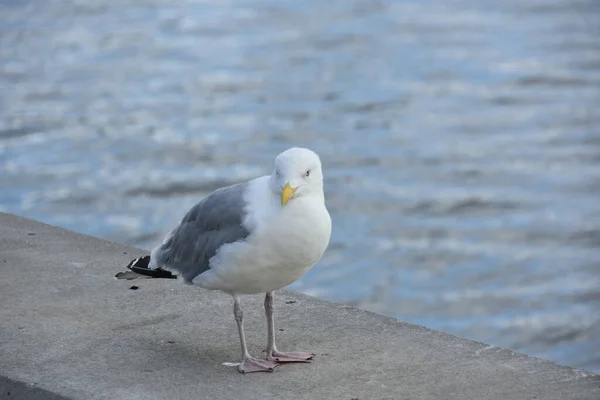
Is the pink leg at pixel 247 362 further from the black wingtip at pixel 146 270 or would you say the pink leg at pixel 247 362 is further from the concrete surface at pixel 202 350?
the black wingtip at pixel 146 270

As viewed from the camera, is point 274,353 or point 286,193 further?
point 274,353

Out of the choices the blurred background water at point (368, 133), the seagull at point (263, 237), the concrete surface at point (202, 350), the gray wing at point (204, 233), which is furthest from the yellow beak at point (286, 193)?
the blurred background water at point (368, 133)

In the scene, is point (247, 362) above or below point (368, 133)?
above

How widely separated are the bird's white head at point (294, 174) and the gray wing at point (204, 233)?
0.20m

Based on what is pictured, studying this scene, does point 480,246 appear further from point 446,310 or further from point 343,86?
point 343,86

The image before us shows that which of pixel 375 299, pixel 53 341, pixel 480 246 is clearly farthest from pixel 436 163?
pixel 53 341

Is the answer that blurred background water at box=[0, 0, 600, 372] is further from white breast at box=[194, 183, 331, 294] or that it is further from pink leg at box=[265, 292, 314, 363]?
white breast at box=[194, 183, 331, 294]

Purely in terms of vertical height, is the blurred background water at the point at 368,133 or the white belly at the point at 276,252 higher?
the white belly at the point at 276,252

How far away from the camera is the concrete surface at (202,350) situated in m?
4.25

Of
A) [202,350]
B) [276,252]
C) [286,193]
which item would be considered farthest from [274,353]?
[286,193]

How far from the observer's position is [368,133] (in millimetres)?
10125

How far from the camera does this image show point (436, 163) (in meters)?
9.55

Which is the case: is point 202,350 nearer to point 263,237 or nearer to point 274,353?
point 274,353

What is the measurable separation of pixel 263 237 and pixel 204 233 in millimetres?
373
